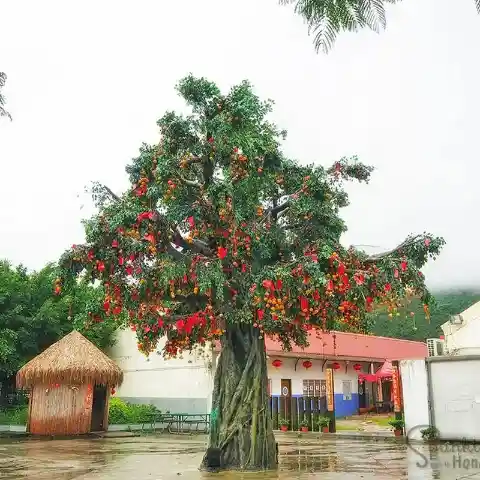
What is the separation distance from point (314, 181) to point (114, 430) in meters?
17.0

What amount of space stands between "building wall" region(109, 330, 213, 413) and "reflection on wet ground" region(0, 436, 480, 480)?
5540 mm

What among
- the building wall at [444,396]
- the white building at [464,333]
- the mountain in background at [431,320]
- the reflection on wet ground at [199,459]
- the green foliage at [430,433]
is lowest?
the reflection on wet ground at [199,459]

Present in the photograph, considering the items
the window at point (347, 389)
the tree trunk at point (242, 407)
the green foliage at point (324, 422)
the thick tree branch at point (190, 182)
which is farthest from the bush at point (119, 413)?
the thick tree branch at point (190, 182)

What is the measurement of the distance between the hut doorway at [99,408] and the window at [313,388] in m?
Result: 9.51

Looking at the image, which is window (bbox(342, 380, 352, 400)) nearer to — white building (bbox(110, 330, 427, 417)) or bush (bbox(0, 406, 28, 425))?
white building (bbox(110, 330, 427, 417))

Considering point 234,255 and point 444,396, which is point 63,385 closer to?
point 444,396

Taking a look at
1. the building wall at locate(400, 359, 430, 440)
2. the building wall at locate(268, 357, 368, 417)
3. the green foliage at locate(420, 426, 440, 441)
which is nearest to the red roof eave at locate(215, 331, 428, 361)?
the building wall at locate(268, 357, 368, 417)

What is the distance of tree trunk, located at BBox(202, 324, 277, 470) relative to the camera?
11281mm

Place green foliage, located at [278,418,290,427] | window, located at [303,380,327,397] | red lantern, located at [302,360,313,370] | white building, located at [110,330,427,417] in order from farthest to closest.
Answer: window, located at [303,380,327,397] < red lantern, located at [302,360,313,370] < white building, located at [110,330,427,417] < green foliage, located at [278,418,290,427]

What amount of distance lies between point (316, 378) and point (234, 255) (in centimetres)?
2008

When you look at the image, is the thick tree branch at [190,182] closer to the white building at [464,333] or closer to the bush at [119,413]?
the white building at [464,333]

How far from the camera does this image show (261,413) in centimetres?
1153

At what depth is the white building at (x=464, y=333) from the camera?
2195cm

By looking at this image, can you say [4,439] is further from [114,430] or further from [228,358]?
[228,358]
